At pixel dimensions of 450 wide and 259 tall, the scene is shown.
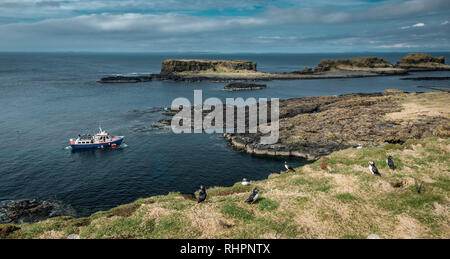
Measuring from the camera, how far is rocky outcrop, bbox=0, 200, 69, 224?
33656 mm

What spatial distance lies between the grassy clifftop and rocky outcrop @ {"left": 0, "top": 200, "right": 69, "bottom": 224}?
13725mm

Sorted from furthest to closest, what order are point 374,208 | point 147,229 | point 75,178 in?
1. point 75,178
2. point 374,208
3. point 147,229

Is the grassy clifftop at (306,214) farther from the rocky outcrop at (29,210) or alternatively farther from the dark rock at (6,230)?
the rocky outcrop at (29,210)

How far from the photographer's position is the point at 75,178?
4591 centimetres

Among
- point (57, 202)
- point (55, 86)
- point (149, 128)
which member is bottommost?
point (57, 202)

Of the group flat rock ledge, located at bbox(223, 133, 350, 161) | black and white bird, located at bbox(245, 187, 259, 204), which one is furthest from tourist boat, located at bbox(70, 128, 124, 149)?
black and white bird, located at bbox(245, 187, 259, 204)

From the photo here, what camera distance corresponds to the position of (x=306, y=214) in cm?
2006

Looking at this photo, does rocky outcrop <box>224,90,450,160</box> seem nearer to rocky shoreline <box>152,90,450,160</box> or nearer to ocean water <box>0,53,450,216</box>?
rocky shoreline <box>152,90,450,160</box>

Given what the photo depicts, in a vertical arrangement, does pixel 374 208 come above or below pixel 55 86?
below

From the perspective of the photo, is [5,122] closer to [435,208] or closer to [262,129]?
[262,129]

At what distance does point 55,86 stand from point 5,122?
77.4 metres

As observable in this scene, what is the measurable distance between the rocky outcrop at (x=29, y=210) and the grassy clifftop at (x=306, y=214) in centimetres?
1373

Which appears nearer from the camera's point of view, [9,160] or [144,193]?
[144,193]
